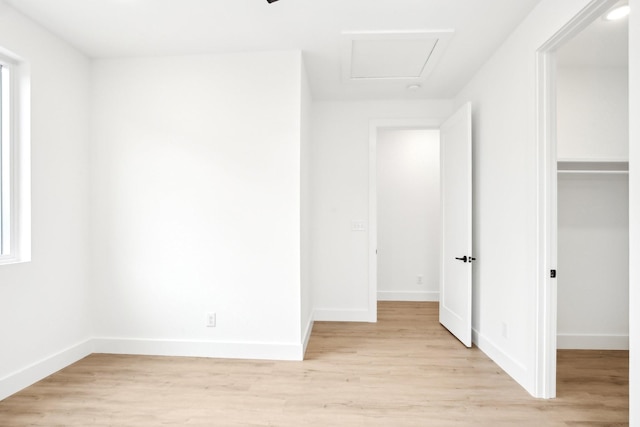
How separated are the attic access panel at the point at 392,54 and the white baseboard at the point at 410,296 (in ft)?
9.76

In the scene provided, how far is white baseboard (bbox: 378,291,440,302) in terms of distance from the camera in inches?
196

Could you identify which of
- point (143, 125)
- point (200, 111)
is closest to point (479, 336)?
point (200, 111)

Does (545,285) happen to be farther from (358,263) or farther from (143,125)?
(143,125)

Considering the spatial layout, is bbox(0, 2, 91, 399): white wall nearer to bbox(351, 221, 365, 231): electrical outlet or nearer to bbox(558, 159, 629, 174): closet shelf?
bbox(351, 221, 365, 231): electrical outlet

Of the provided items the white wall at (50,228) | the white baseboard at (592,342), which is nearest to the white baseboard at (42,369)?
the white wall at (50,228)

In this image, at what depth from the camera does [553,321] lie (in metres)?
2.24

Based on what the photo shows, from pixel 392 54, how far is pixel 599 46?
1577 mm

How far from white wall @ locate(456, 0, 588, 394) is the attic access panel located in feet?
1.74

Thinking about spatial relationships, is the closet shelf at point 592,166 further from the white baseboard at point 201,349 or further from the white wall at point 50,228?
the white wall at point 50,228

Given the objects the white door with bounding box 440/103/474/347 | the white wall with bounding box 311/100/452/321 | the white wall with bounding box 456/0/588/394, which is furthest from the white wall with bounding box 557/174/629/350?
the white wall with bounding box 311/100/452/321

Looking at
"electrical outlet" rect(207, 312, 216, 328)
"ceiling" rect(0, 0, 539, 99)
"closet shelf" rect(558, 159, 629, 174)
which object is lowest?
"electrical outlet" rect(207, 312, 216, 328)

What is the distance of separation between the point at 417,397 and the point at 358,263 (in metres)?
1.88

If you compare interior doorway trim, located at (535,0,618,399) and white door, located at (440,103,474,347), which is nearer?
interior doorway trim, located at (535,0,618,399)
